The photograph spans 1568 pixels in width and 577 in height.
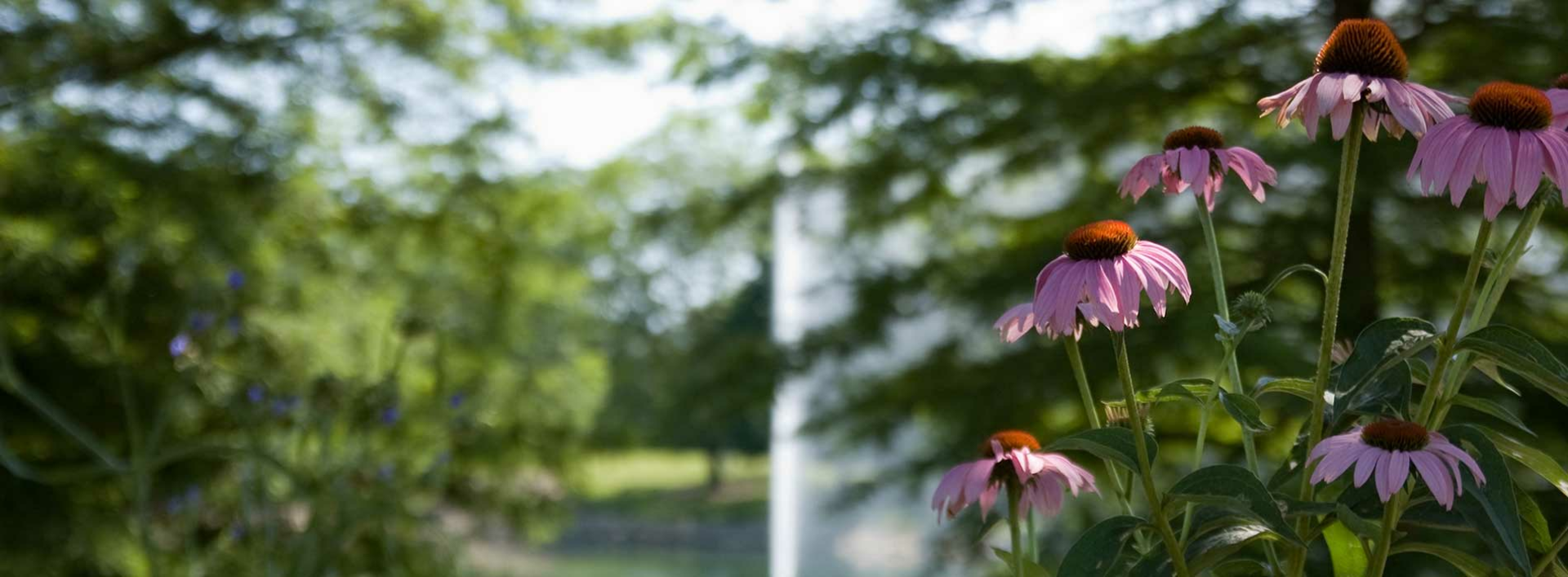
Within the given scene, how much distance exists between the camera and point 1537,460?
A: 59cm

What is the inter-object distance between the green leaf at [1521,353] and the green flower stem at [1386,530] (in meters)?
0.07

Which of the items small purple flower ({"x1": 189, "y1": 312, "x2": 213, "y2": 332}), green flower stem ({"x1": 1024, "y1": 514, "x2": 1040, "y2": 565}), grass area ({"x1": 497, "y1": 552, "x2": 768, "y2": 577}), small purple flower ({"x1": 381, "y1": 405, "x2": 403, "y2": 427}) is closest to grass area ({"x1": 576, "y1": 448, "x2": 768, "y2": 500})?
grass area ({"x1": 497, "y1": 552, "x2": 768, "y2": 577})

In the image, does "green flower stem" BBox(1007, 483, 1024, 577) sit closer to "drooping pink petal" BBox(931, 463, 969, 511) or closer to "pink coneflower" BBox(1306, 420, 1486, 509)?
"drooping pink petal" BBox(931, 463, 969, 511)

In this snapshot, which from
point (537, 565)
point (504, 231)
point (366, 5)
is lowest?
point (537, 565)

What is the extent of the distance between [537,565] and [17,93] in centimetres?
841

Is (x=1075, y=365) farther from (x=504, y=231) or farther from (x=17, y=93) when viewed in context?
(x=504, y=231)

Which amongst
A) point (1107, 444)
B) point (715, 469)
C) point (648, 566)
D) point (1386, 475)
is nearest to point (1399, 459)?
point (1386, 475)

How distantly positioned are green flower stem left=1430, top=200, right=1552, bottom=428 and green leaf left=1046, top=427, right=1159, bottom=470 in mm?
160

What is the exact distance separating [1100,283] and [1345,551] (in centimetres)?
22

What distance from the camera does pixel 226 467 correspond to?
132 inches

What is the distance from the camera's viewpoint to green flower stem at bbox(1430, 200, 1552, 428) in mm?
562

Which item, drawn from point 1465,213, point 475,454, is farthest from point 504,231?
point 1465,213

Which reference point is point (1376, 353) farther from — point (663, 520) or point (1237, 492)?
point (663, 520)

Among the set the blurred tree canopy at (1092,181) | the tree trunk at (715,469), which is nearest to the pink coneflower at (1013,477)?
the blurred tree canopy at (1092,181)
